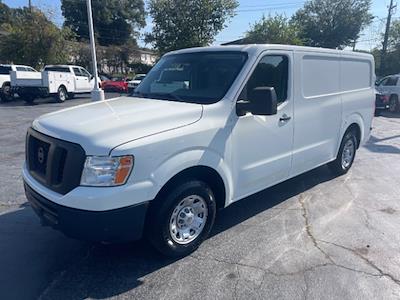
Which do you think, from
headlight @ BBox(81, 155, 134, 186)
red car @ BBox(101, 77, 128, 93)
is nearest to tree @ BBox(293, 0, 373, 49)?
red car @ BBox(101, 77, 128, 93)

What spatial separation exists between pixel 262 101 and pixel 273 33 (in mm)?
26189

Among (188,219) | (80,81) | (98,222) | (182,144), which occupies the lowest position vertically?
(188,219)

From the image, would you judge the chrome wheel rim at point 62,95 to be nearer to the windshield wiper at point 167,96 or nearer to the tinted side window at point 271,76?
the windshield wiper at point 167,96

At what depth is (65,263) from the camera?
132 inches

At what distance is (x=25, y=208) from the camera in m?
4.65

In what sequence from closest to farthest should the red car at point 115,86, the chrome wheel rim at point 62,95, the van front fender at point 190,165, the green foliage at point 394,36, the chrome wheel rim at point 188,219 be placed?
the van front fender at point 190,165 < the chrome wheel rim at point 188,219 < the chrome wheel rim at point 62,95 < the red car at point 115,86 < the green foliage at point 394,36

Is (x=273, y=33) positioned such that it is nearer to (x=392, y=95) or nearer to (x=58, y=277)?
(x=392, y=95)

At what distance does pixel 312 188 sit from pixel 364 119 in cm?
189

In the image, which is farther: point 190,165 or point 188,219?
point 188,219

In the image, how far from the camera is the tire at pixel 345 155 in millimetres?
5895

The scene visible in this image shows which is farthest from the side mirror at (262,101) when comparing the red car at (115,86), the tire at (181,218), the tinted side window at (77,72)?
the red car at (115,86)

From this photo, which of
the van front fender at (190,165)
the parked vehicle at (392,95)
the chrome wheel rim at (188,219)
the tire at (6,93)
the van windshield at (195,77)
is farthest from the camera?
the tire at (6,93)

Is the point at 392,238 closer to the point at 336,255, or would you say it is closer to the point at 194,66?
the point at 336,255

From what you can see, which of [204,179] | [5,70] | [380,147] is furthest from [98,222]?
[5,70]
